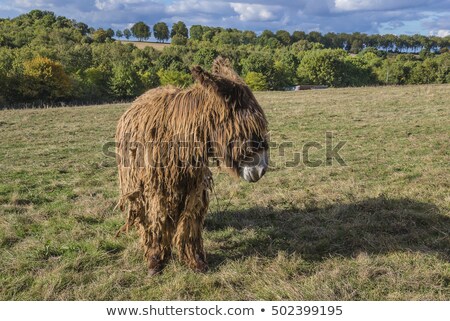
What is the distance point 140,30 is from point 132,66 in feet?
296

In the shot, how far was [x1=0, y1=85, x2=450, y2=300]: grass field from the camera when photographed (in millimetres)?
4145

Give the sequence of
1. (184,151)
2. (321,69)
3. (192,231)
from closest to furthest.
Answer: (184,151) < (192,231) < (321,69)

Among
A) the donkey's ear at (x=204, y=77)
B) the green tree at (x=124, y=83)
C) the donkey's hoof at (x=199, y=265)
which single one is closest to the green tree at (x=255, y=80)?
the green tree at (x=124, y=83)

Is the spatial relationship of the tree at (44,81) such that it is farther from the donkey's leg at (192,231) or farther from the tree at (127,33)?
the tree at (127,33)

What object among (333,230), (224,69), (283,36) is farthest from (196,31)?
(224,69)

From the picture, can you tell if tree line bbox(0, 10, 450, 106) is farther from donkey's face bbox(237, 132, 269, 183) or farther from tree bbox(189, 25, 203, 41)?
donkey's face bbox(237, 132, 269, 183)

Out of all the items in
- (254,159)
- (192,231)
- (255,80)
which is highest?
(255,80)

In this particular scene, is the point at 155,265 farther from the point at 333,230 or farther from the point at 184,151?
the point at 333,230

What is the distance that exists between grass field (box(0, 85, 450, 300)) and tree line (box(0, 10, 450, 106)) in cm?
2792

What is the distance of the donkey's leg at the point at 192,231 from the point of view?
4.29 meters

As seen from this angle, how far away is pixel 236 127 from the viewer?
143 inches

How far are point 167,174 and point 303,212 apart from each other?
3461mm

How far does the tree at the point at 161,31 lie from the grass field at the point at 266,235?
152m

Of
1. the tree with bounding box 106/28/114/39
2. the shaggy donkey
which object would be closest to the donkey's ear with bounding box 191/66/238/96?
the shaggy donkey
